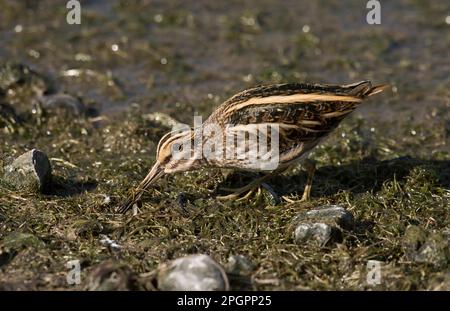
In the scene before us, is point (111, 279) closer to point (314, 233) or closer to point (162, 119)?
point (314, 233)

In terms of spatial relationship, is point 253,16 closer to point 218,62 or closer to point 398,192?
point 218,62

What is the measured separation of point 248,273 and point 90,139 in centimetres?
394

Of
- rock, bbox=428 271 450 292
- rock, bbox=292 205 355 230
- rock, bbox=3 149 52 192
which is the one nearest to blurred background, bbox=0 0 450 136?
rock, bbox=3 149 52 192

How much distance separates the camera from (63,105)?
35.4 ft

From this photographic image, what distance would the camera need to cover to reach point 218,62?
41.1 ft

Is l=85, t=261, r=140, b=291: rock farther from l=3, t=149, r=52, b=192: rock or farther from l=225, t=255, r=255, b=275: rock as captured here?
l=3, t=149, r=52, b=192: rock

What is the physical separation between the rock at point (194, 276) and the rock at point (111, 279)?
0.27 metres

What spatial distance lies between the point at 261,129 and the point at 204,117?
2778mm

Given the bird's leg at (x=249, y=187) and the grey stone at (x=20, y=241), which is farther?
the bird's leg at (x=249, y=187)

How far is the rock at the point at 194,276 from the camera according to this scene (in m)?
6.72

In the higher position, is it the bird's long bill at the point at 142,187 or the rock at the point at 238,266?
the bird's long bill at the point at 142,187

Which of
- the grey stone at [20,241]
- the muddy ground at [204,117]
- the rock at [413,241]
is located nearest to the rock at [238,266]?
the muddy ground at [204,117]

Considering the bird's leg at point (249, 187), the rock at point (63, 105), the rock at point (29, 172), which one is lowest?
the bird's leg at point (249, 187)

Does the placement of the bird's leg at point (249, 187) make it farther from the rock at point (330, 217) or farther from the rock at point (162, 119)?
the rock at point (162, 119)
